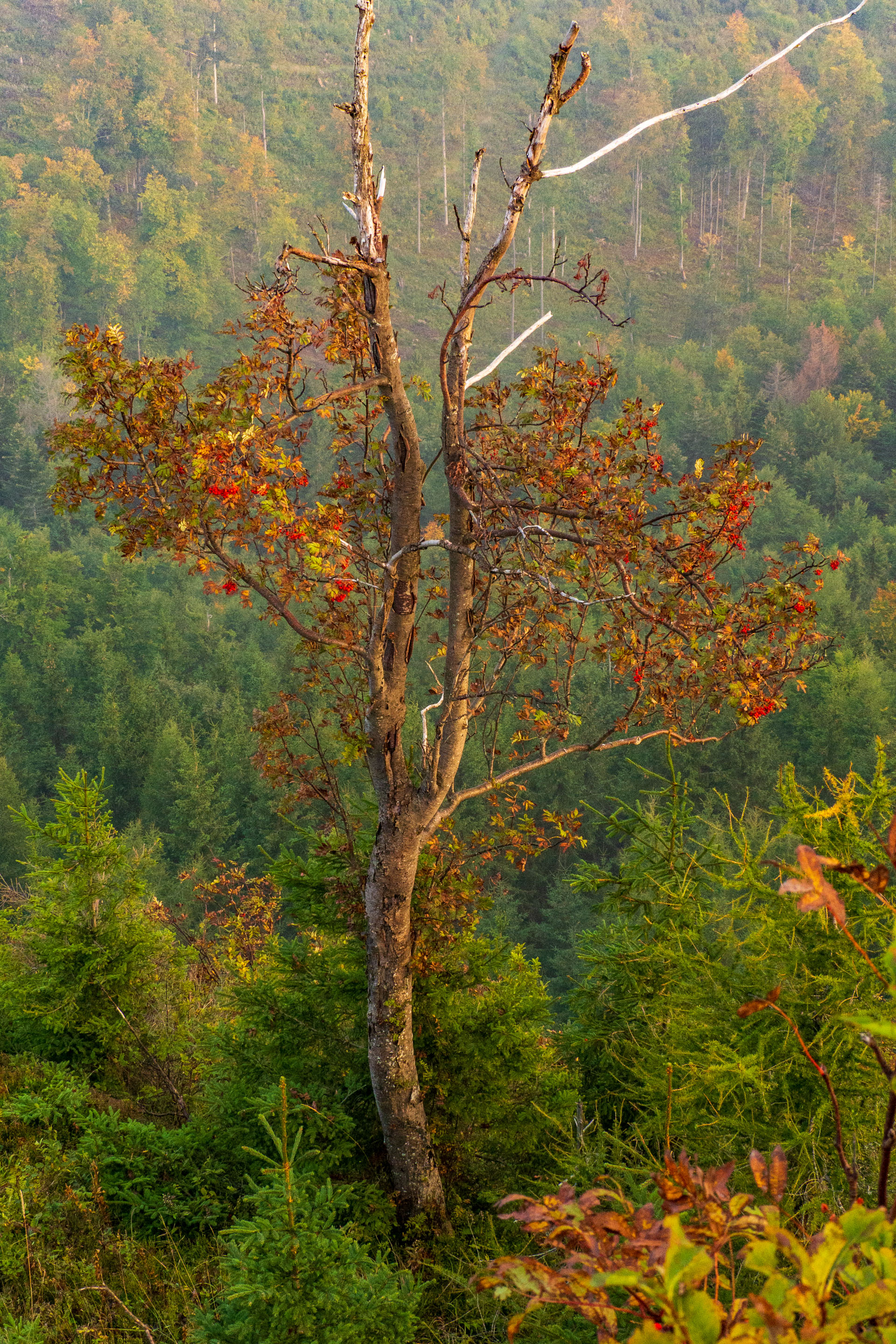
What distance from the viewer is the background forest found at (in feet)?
12.4

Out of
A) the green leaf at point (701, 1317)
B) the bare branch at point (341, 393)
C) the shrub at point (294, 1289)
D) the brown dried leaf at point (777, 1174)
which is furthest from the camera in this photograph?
the bare branch at point (341, 393)

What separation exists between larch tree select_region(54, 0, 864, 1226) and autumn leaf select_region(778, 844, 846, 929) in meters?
2.35

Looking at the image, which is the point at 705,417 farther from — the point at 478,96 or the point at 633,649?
the point at 478,96

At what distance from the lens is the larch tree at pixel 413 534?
11.7 ft

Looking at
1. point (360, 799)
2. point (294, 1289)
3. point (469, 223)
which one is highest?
point (469, 223)

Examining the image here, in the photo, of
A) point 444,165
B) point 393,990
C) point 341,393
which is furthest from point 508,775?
point 444,165

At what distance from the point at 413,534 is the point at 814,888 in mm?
3417

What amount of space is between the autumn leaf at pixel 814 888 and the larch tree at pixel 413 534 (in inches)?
92.7

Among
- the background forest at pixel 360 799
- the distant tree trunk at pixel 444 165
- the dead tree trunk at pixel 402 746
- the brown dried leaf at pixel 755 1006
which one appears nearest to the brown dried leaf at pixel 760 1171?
the brown dried leaf at pixel 755 1006

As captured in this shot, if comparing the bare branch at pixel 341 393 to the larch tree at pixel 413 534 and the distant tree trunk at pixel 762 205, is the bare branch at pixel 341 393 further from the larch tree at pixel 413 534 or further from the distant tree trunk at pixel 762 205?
the distant tree trunk at pixel 762 205

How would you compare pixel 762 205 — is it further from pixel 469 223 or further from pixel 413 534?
pixel 413 534

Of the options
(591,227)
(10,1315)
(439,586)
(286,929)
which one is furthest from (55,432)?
(591,227)

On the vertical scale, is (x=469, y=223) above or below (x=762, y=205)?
below

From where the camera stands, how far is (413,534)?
14.0 ft
